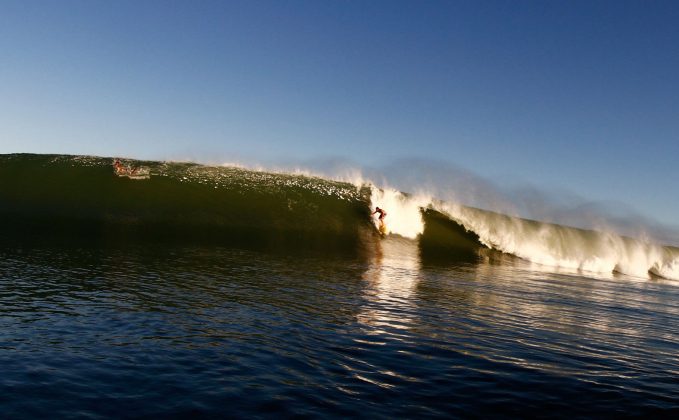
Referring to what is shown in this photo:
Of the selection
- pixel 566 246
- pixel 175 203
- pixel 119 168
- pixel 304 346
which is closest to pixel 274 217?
pixel 175 203

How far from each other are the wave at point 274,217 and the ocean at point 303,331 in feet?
4.78

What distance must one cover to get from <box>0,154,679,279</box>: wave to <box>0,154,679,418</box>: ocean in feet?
4.78

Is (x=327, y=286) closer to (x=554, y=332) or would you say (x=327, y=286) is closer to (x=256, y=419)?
(x=554, y=332)

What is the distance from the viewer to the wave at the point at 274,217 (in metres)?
41.3

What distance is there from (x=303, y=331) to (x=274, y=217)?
35969 millimetres

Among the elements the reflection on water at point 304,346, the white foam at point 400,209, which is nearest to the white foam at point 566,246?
the white foam at point 400,209

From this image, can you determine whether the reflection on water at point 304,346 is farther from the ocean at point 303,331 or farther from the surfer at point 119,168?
the surfer at point 119,168

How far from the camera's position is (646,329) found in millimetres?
17672

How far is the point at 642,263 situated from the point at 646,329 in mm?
37091

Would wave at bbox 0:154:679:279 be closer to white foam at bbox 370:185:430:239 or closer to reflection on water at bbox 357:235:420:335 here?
white foam at bbox 370:185:430:239

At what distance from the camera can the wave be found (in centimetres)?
4128

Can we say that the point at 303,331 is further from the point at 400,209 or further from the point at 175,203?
the point at 400,209

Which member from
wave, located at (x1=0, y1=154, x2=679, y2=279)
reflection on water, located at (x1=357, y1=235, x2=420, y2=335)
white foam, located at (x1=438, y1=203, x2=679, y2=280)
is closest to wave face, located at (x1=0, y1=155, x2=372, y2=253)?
wave, located at (x1=0, y1=154, x2=679, y2=279)

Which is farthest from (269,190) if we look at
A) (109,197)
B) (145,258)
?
(145,258)
